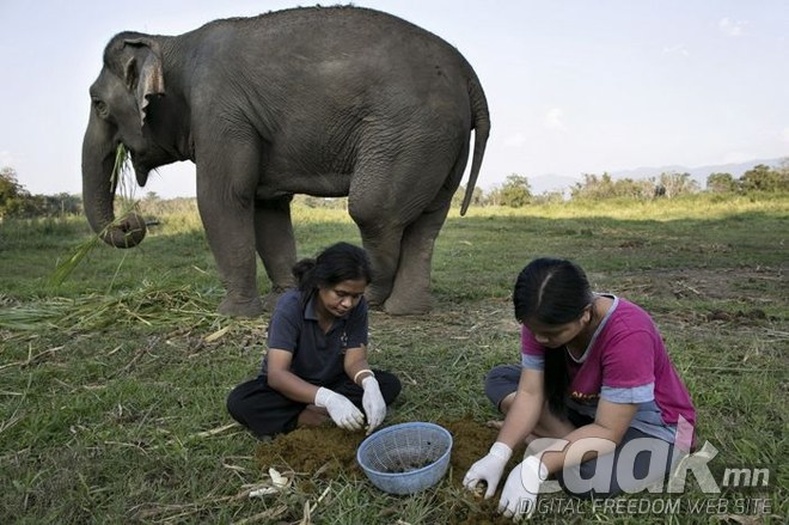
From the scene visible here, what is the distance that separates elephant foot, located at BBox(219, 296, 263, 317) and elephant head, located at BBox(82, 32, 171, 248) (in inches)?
50.7

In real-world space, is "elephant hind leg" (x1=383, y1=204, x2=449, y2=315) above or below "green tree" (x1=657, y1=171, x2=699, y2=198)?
below

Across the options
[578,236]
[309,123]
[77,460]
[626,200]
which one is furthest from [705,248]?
[626,200]

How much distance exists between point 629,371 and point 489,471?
60cm

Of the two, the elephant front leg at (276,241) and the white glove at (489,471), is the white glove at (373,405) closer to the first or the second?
the white glove at (489,471)

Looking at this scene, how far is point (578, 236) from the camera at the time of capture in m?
12.7

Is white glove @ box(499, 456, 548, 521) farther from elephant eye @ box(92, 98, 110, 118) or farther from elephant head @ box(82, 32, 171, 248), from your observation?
elephant eye @ box(92, 98, 110, 118)

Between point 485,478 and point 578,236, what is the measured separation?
35.7 ft

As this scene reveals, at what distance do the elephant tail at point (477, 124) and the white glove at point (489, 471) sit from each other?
324 cm

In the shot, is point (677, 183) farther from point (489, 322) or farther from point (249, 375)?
point (249, 375)

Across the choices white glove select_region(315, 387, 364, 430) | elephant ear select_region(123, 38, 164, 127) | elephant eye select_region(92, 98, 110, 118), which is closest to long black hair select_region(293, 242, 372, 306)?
white glove select_region(315, 387, 364, 430)

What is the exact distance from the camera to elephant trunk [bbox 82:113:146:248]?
5828 millimetres

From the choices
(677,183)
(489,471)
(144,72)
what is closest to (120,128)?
(144,72)

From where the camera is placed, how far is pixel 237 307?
17.3 ft

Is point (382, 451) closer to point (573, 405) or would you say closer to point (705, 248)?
point (573, 405)
